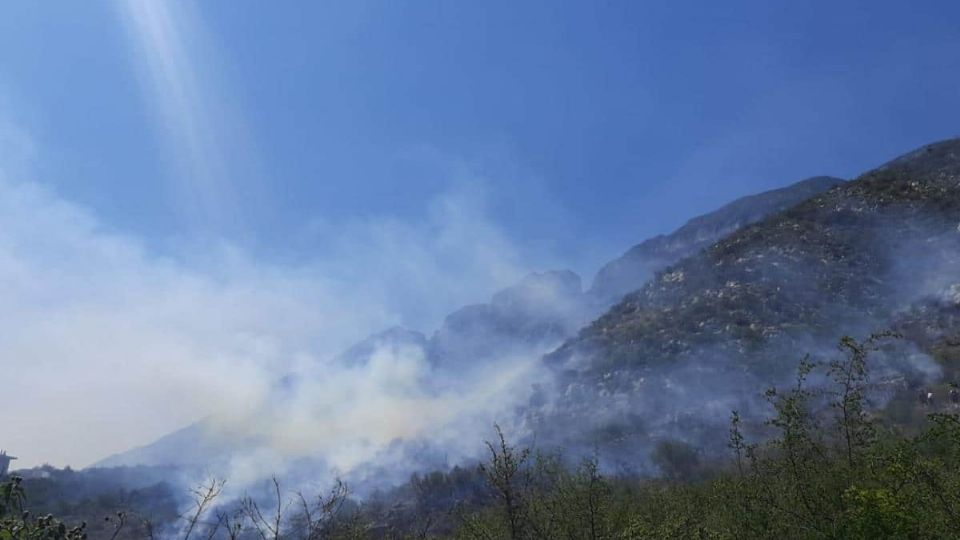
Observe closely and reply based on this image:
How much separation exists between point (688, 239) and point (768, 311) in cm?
7175

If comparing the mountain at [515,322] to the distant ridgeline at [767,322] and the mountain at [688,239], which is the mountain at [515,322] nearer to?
the mountain at [688,239]

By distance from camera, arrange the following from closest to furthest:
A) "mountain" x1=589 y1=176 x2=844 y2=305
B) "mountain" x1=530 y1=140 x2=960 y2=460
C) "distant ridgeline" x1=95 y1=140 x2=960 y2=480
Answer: "distant ridgeline" x1=95 y1=140 x2=960 y2=480 → "mountain" x1=530 y1=140 x2=960 y2=460 → "mountain" x1=589 y1=176 x2=844 y2=305

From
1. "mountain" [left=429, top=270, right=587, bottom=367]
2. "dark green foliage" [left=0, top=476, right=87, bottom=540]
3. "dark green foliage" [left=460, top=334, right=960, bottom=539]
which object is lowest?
"dark green foliage" [left=460, top=334, right=960, bottom=539]

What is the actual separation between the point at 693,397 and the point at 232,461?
51389 millimetres

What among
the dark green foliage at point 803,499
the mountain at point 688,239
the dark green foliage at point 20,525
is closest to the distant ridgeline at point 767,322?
the dark green foliage at point 803,499

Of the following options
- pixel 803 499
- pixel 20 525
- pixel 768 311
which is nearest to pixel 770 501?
pixel 803 499

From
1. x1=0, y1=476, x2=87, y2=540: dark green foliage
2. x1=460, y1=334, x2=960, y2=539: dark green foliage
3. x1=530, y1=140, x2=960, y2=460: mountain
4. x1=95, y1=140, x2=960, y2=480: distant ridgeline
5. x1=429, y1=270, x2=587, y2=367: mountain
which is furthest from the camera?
x1=429, y1=270, x2=587, y2=367: mountain

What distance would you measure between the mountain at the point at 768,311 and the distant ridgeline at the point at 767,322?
0.41 feet

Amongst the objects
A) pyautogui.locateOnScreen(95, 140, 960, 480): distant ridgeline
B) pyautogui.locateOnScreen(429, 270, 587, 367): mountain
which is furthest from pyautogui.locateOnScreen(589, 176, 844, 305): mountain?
pyautogui.locateOnScreen(95, 140, 960, 480): distant ridgeline

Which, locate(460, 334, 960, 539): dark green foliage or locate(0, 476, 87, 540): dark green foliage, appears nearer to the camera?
locate(0, 476, 87, 540): dark green foliage

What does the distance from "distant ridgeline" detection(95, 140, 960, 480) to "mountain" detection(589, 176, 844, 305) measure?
38.4 metres

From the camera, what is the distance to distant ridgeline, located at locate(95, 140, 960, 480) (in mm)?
39250

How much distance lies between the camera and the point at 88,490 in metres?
56.1

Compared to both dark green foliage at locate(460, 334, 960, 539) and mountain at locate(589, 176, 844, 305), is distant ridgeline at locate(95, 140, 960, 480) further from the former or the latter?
mountain at locate(589, 176, 844, 305)
